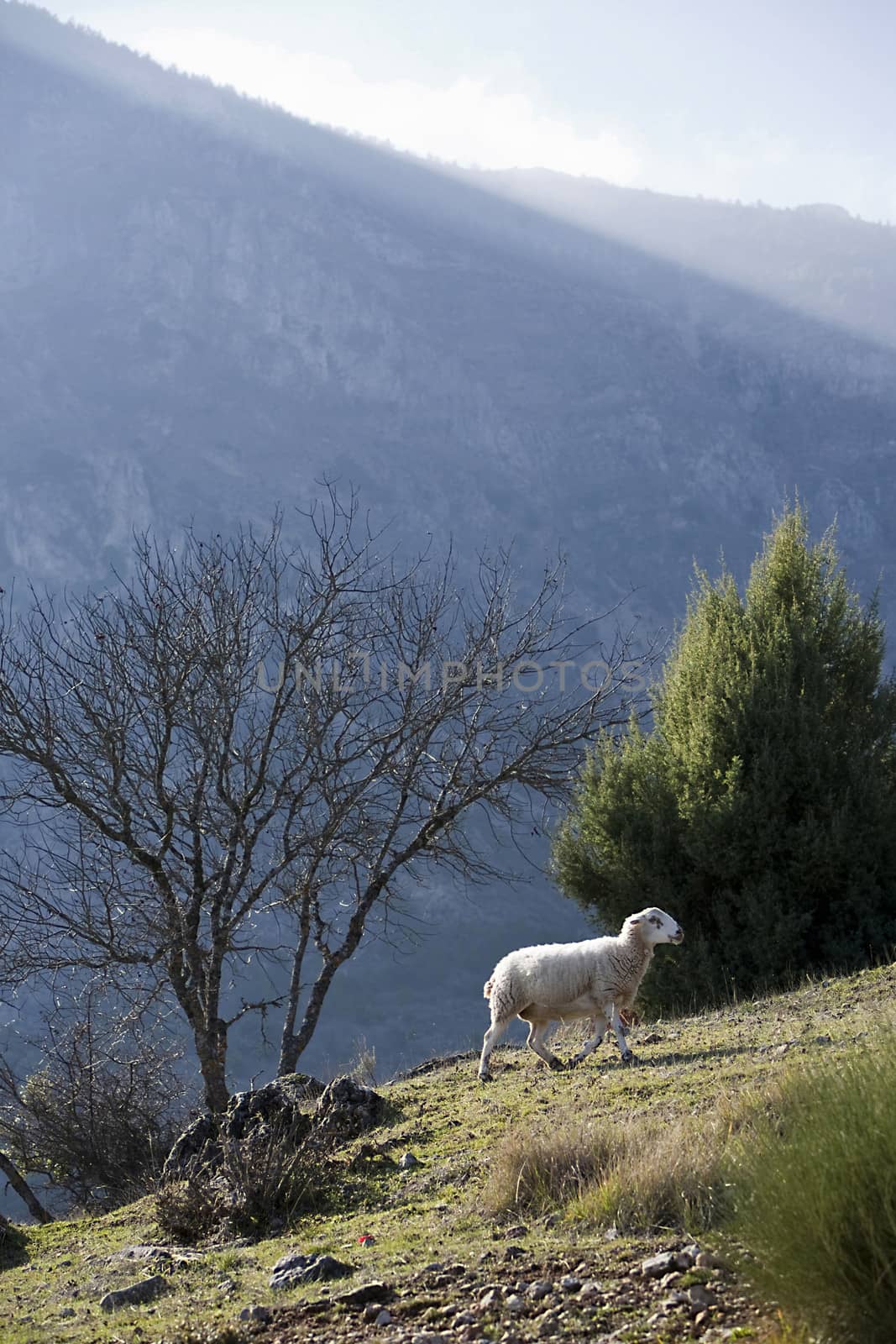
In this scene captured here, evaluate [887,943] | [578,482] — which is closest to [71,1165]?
[887,943]

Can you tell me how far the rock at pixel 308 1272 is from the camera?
6.12 metres

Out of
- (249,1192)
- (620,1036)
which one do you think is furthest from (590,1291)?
(620,1036)

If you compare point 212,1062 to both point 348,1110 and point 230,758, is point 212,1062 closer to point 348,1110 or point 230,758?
point 348,1110

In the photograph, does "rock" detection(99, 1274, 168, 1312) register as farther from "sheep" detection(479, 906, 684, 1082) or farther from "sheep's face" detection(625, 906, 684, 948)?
"sheep's face" detection(625, 906, 684, 948)

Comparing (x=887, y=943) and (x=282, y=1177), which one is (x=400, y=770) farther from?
(x=887, y=943)

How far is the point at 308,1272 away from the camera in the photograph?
6172 mm

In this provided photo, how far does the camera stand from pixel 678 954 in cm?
1881

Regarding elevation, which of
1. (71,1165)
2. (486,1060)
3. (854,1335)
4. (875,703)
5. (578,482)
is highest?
(578,482)

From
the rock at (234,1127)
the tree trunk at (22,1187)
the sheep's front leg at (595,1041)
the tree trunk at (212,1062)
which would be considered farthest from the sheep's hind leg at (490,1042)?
the tree trunk at (22,1187)

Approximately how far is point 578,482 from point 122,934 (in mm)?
181005

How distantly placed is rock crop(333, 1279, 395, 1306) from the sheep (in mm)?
5275

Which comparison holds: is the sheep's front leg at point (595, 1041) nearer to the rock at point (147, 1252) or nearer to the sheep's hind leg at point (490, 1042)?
Answer: the sheep's hind leg at point (490, 1042)

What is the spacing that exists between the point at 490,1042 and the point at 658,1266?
5.98 m

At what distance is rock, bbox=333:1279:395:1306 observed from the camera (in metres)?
5.54
